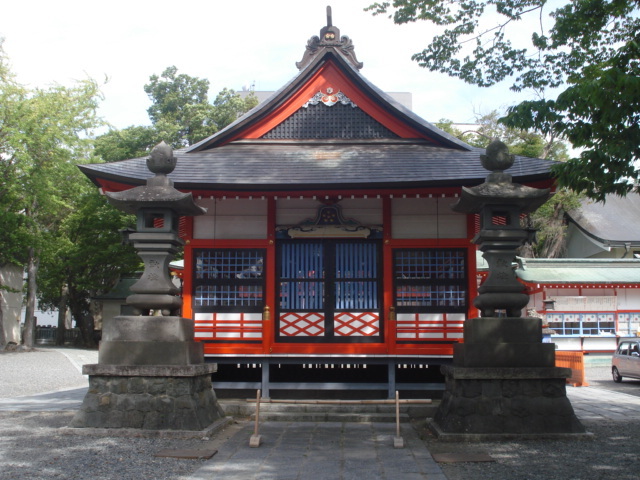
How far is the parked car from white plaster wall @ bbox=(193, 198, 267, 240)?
13.9 metres

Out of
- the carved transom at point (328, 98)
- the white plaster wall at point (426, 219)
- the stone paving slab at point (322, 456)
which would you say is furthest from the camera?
the carved transom at point (328, 98)

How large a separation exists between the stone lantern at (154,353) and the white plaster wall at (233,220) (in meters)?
1.81

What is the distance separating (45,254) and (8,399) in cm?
1791

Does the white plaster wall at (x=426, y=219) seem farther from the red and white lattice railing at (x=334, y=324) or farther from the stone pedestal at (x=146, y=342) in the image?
the stone pedestal at (x=146, y=342)

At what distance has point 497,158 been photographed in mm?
9148

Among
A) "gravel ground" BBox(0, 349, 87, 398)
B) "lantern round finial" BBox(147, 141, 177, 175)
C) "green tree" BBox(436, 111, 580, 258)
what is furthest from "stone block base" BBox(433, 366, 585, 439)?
"green tree" BBox(436, 111, 580, 258)

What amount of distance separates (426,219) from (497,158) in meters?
2.46

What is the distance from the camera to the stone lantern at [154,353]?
8406 mm

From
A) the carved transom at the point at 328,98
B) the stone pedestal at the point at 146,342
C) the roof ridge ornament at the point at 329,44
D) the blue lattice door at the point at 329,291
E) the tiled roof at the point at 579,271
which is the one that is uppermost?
the roof ridge ornament at the point at 329,44

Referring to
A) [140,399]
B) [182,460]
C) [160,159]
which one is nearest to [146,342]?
[140,399]

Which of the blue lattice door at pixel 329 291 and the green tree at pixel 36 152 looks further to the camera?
the green tree at pixel 36 152

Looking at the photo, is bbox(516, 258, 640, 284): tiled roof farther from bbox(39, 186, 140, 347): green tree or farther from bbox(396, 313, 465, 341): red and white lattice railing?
bbox(39, 186, 140, 347): green tree

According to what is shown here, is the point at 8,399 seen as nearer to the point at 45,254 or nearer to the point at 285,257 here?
the point at 285,257

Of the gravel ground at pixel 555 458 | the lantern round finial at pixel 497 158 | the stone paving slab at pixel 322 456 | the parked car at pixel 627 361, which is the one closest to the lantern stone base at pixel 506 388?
the gravel ground at pixel 555 458
